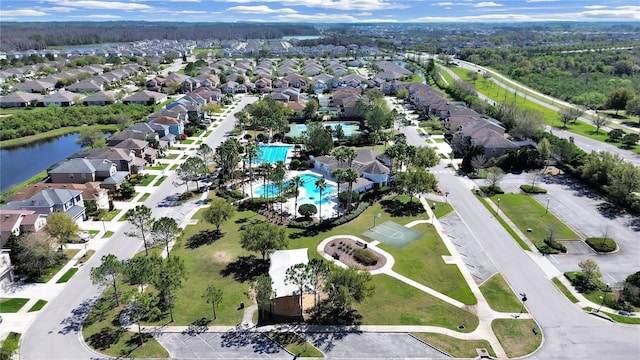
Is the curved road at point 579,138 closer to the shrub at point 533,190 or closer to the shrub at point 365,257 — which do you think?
the shrub at point 533,190

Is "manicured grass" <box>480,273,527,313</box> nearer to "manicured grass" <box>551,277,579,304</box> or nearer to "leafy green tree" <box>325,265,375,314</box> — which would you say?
"manicured grass" <box>551,277,579,304</box>

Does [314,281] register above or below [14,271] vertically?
above

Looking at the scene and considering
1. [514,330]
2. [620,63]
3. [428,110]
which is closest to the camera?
[514,330]

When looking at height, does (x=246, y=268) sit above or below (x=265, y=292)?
below

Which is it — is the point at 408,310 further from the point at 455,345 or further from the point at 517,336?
the point at 517,336

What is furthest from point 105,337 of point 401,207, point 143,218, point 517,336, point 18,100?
point 18,100

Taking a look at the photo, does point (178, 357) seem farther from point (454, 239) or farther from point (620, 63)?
point (620, 63)

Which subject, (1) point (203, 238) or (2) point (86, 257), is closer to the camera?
(2) point (86, 257)

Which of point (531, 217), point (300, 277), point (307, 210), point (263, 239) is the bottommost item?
point (531, 217)

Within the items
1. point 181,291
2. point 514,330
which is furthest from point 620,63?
point 181,291
